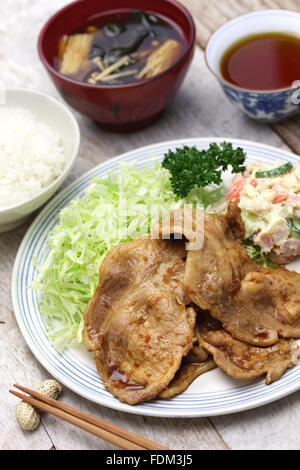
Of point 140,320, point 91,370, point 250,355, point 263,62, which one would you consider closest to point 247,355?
point 250,355

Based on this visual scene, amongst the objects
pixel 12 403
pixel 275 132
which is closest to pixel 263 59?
pixel 275 132

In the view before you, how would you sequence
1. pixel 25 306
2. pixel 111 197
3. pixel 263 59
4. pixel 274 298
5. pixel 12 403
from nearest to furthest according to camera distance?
1. pixel 274 298
2. pixel 12 403
3. pixel 25 306
4. pixel 111 197
5. pixel 263 59

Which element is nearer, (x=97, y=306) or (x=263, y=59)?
(x=97, y=306)

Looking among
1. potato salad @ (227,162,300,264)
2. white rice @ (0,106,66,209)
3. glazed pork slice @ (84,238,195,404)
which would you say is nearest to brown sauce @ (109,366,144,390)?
glazed pork slice @ (84,238,195,404)

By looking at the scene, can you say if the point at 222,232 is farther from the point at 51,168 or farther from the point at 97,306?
the point at 51,168

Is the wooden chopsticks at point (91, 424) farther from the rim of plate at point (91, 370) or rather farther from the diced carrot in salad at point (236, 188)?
the diced carrot in salad at point (236, 188)

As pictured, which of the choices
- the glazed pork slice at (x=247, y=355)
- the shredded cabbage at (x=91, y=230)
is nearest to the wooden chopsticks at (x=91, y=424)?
the shredded cabbage at (x=91, y=230)

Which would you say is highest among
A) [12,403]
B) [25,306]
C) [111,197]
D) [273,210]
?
[273,210]

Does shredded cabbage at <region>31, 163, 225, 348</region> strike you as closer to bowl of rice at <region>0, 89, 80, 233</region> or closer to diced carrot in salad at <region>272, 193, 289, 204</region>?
bowl of rice at <region>0, 89, 80, 233</region>

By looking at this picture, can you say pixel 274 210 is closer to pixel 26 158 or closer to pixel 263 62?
pixel 263 62
